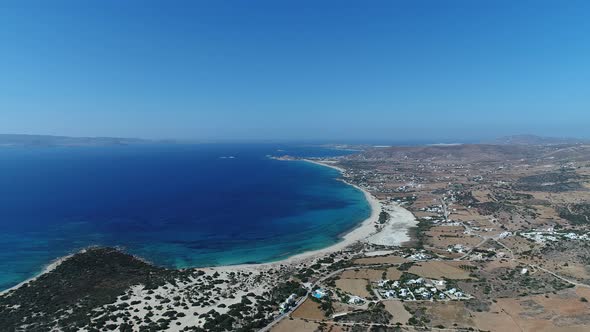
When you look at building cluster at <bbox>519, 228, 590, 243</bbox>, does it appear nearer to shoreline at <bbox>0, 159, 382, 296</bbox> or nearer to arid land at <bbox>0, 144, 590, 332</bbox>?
arid land at <bbox>0, 144, 590, 332</bbox>

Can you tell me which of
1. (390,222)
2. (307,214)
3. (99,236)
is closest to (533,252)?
(390,222)

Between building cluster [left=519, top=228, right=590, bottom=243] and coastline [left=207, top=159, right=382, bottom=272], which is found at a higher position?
building cluster [left=519, top=228, right=590, bottom=243]

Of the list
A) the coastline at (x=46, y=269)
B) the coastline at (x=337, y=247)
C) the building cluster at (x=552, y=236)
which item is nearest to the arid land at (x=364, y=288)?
the building cluster at (x=552, y=236)

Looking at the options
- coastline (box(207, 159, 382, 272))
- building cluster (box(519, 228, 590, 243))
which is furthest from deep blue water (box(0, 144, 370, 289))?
building cluster (box(519, 228, 590, 243))

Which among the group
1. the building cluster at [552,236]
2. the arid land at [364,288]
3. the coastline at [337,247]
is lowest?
the coastline at [337,247]

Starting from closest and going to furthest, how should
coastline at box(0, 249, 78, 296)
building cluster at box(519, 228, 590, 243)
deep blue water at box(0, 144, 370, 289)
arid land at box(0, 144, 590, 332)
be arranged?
arid land at box(0, 144, 590, 332) < coastline at box(0, 249, 78, 296) < deep blue water at box(0, 144, 370, 289) < building cluster at box(519, 228, 590, 243)

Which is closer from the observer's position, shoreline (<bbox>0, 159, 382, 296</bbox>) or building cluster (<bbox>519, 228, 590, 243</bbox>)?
shoreline (<bbox>0, 159, 382, 296</bbox>)

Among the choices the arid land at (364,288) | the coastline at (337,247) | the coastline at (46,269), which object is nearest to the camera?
the arid land at (364,288)

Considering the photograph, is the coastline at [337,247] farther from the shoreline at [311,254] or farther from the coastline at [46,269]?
the coastline at [46,269]

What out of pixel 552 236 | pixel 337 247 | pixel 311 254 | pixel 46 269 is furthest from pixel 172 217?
pixel 552 236
